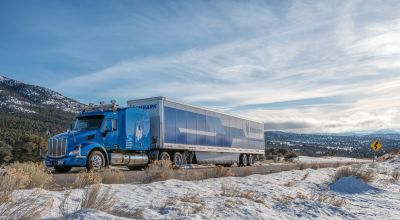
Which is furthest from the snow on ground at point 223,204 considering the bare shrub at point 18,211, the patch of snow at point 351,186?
the patch of snow at point 351,186

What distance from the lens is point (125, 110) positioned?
20938 millimetres

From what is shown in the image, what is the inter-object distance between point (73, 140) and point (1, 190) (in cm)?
1285

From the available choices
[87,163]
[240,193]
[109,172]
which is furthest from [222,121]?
[240,193]

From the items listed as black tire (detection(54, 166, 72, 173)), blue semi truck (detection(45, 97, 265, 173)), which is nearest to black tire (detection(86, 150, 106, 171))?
blue semi truck (detection(45, 97, 265, 173))

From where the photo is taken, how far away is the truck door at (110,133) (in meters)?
19.8

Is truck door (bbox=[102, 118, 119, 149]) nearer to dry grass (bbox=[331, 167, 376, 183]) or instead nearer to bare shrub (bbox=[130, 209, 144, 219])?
dry grass (bbox=[331, 167, 376, 183])

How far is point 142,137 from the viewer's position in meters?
21.8

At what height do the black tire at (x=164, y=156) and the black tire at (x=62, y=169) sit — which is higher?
the black tire at (x=164, y=156)

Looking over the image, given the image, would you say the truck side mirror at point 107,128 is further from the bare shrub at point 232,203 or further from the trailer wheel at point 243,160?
the trailer wheel at point 243,160

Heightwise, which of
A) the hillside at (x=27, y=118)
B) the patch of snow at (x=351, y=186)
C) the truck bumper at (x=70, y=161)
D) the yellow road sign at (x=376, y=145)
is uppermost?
the hillside at (x=27, y=118)

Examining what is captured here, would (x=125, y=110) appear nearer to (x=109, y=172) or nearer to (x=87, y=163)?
(x=87, y=163)

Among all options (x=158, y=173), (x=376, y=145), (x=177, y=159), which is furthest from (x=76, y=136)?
(x=376, y=145)

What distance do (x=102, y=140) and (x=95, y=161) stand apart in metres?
1.17

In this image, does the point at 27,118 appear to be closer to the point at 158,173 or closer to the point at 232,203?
the point at 158,173
